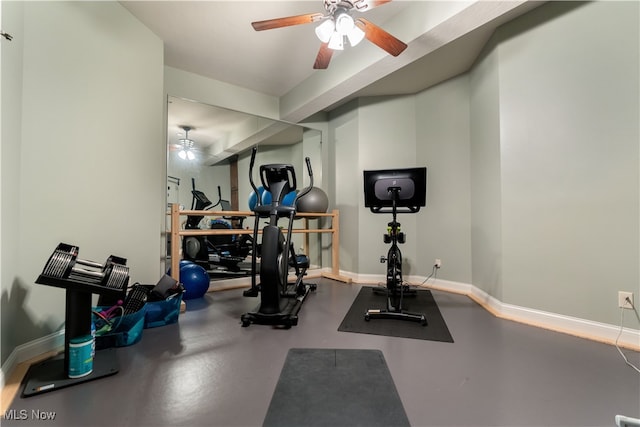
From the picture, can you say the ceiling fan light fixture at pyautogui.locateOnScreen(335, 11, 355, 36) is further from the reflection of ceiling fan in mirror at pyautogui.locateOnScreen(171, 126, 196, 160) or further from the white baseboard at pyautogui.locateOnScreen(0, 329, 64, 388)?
the white baseboard at pyautogui.locateOnScreen(0, 329, 64, 388)

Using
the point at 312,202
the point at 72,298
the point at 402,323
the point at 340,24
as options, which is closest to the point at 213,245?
the point at 312,202

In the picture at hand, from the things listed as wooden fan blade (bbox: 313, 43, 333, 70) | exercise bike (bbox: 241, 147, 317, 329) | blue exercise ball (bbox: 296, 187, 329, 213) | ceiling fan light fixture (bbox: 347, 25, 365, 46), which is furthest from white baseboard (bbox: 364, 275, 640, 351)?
wooden fan blade (bbox: 313, 43, 333, 70)

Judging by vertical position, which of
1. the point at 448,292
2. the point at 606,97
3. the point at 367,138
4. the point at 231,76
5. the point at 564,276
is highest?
the point at 231,76

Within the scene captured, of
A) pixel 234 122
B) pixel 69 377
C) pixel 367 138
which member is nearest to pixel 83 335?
pixel 69 377

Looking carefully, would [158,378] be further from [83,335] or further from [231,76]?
[231,76]

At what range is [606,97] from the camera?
2172mm

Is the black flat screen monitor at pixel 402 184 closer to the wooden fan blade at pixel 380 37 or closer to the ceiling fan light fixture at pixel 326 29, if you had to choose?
the wooden fan blade at pixel 380 37

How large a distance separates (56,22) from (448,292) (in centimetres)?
485

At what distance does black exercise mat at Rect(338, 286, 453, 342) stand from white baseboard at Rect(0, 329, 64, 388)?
214cm

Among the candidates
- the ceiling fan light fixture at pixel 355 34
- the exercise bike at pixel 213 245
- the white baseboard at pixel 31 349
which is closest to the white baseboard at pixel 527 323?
the white baseboard at pixel 31 349

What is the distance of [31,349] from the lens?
5.82ft

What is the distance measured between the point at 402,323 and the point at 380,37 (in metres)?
2.63

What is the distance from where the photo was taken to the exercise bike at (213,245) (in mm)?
3834

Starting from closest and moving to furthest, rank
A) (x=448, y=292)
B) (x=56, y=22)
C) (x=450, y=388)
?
(x=450, y=388), (x=56, y=22), (x=448, y=292)
